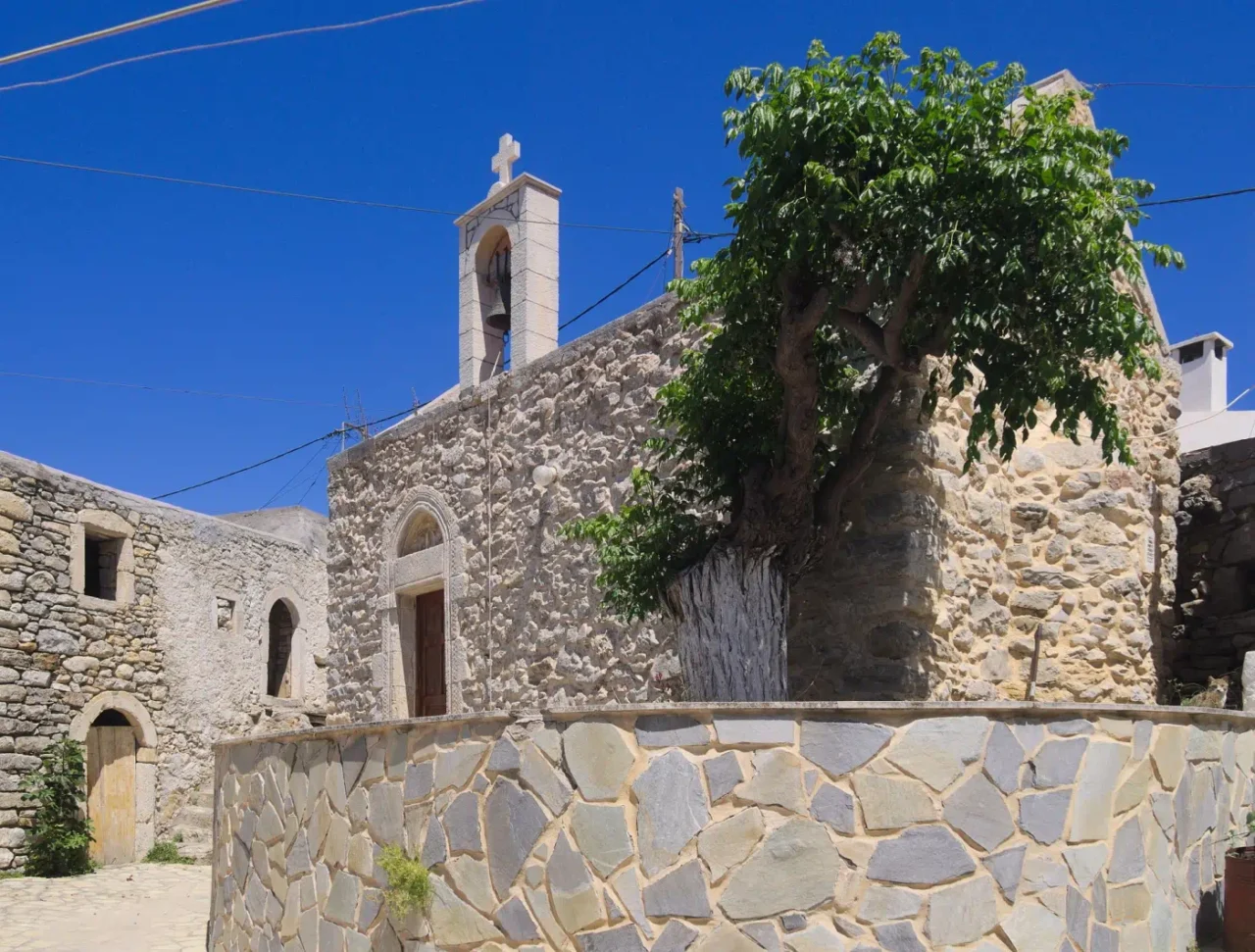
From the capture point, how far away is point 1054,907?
3922mm

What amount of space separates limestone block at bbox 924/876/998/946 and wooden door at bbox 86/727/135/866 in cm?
1185

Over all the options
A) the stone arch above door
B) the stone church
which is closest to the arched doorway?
the stone church

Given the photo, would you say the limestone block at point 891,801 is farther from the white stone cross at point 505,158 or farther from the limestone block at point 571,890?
the white stone cross at point 505,158

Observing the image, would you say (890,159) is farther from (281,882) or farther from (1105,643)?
(281,882)

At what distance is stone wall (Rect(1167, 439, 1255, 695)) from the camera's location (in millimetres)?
8570

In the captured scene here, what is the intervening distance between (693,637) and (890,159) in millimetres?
2566

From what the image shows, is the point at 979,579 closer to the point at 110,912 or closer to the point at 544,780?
the point at 544,780

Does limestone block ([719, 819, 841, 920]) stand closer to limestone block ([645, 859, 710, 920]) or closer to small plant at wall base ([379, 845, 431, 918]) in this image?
limestone block ([645, 859, 710, 920])

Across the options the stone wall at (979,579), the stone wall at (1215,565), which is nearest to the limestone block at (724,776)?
the stone wall at (979,579)

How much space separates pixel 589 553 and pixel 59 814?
7.67m

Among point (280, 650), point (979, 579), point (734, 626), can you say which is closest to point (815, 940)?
point (734, 626)

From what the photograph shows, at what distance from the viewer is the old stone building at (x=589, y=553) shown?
646 cm

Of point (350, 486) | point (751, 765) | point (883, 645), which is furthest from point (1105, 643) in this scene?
point (350, 486)

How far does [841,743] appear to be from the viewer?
390 cm
